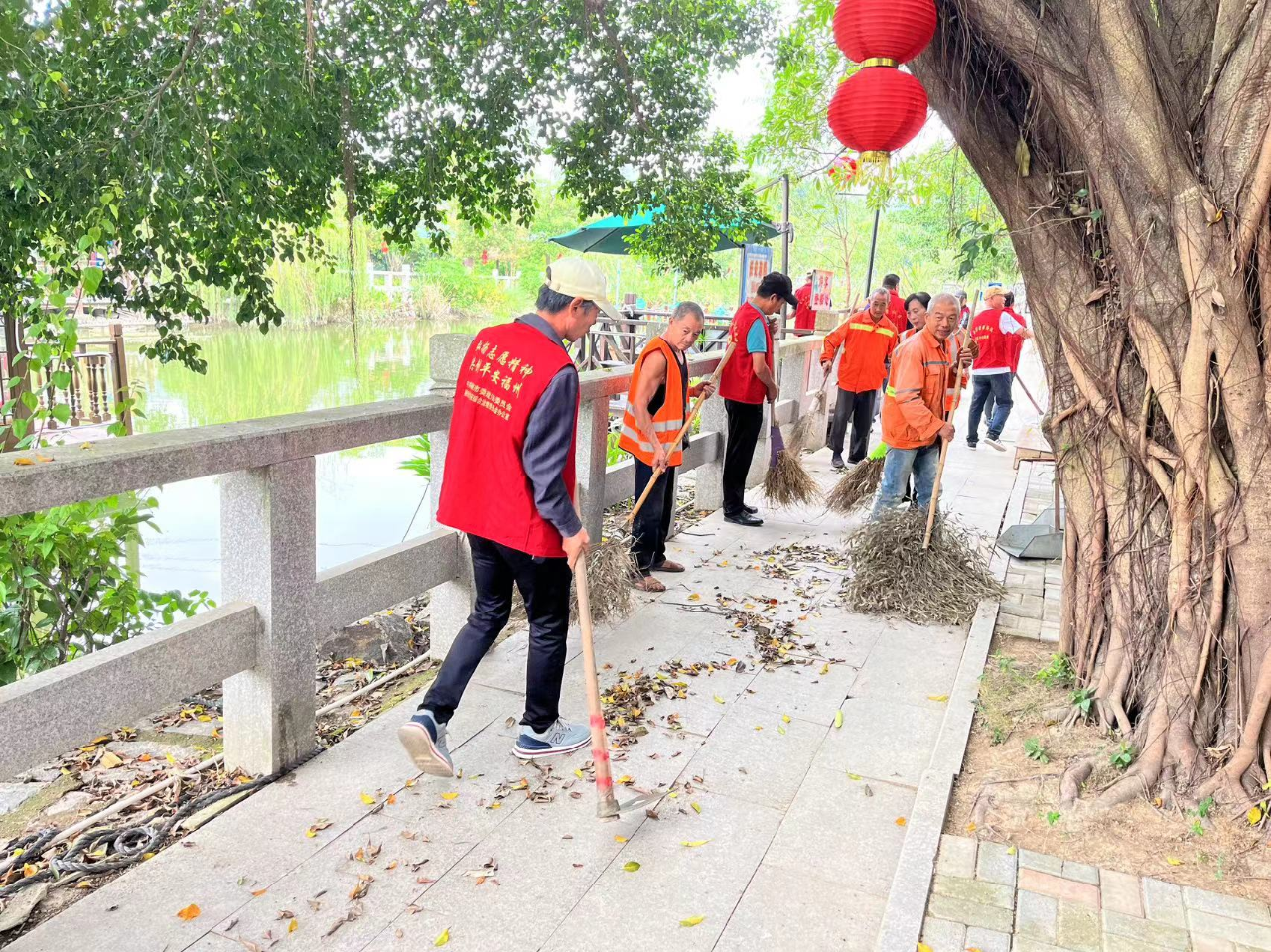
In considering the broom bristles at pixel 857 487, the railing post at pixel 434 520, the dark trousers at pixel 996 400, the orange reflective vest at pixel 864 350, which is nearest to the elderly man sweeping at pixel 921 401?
the broom bristles at pixel 857 487

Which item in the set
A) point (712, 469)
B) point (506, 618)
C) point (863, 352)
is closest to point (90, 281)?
point (506, 618)

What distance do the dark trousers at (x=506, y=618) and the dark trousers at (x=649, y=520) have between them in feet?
7.19

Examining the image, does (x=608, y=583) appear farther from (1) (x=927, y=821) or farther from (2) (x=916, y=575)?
(1) (x=927, y=821)

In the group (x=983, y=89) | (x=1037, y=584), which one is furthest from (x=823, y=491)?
(x=983, y=89)

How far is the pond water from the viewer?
9016 mm

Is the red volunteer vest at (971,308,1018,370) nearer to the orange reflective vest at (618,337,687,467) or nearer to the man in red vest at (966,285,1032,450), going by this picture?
the man in red vest at (966,285,1032,450)

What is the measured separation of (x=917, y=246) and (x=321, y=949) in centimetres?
4094

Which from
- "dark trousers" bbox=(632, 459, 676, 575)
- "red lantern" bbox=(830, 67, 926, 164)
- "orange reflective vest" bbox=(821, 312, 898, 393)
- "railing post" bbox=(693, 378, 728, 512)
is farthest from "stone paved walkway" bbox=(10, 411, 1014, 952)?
"orange reflective vest" bbox=(821, 312, 898, 393)

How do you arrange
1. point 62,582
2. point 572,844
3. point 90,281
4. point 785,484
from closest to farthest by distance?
point 572,844
point 90,281
point 62,582
point 785,484

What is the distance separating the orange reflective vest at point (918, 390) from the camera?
6.15 m

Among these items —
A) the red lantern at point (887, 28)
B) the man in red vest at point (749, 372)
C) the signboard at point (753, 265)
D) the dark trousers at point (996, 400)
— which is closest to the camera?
the red lantern at point (887, 28)

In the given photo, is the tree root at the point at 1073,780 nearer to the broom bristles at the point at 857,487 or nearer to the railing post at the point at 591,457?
the railing post at the point at 591,457

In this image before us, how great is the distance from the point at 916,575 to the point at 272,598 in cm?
377

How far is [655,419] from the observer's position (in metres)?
5.81
